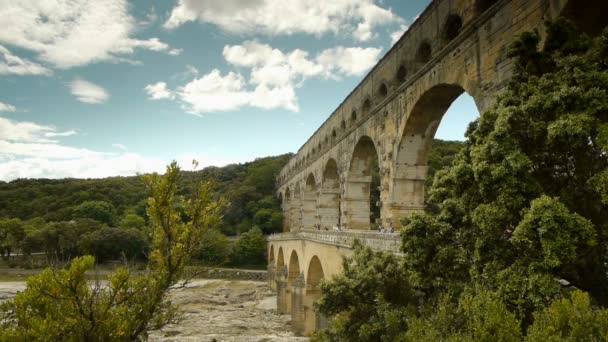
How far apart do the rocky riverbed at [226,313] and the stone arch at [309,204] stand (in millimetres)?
7119

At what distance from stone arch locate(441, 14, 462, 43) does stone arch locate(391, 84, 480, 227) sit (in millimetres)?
2192

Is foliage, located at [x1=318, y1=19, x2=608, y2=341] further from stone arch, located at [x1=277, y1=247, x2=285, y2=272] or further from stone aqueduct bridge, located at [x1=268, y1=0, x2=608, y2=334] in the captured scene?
stone arch, located at [x1=277, y1=247, x2=285, y2=272]

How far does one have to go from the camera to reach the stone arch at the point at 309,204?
3092cm

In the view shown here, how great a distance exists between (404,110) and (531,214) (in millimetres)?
9791

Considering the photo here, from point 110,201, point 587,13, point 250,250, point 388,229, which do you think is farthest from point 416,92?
point 110,201

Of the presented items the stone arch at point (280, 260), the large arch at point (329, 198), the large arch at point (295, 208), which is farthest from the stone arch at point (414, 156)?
the large arch at point (295, 208)

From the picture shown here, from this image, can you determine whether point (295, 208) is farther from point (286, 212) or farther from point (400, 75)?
point (400, 75)

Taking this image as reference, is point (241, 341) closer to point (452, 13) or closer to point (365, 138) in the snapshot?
point (365, 138)

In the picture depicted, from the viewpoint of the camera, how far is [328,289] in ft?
29.9

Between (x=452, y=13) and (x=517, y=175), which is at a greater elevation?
(x=452, y=13)

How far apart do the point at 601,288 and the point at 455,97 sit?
28.7ft

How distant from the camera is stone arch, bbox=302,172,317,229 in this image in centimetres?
3092

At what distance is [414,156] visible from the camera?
14586 millimetres

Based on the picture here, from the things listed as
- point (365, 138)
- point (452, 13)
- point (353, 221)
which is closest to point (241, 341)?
point (353, 221)
